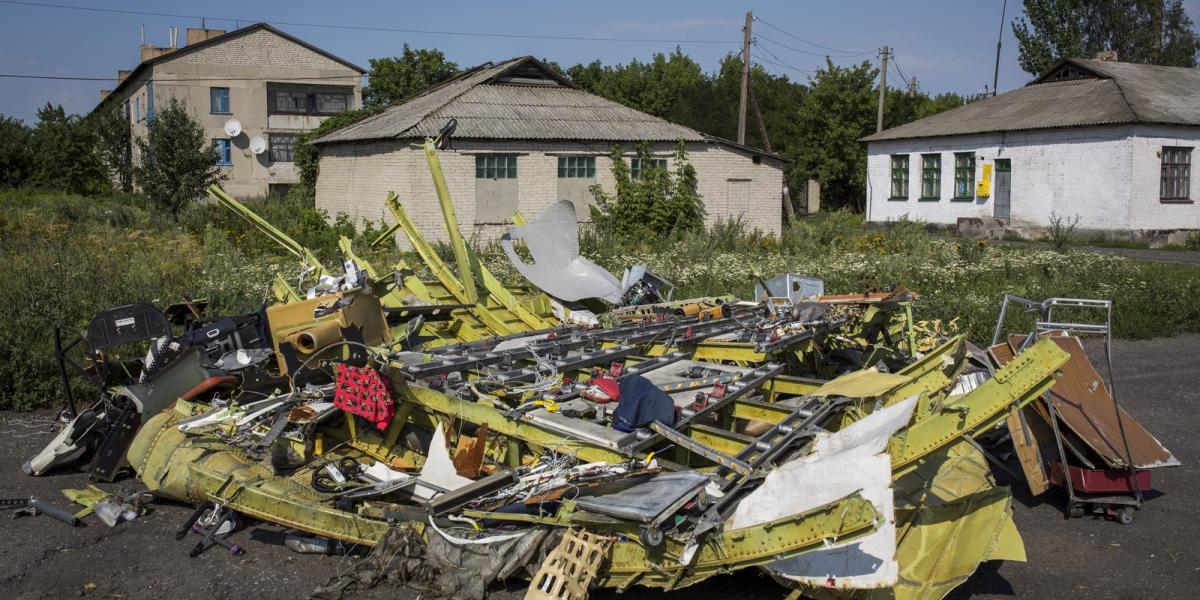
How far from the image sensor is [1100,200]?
80.5 feet

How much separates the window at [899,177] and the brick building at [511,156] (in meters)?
8.76

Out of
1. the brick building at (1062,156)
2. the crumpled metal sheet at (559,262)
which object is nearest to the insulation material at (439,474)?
the crumpled metal sheet at (559,262)

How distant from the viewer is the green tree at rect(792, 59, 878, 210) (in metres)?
39.6

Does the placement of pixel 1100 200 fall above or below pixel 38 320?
above

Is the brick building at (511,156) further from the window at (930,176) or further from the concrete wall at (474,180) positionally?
the window at (930,176)

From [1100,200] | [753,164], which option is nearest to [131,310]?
[753,164]

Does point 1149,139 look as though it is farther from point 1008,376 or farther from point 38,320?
point 38,320

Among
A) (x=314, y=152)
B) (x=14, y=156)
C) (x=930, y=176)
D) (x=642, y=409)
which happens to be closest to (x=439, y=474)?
(x=642, y=409)

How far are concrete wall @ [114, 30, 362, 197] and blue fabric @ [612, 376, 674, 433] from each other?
37734 millimetres

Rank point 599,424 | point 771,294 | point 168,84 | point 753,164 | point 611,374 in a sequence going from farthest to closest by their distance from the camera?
point 168,84
point 753,164
point 771,294
point 611,374
point 599,424

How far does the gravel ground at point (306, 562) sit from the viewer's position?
16.1ft

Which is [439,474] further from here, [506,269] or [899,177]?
[899,177]

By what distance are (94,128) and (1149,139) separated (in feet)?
133

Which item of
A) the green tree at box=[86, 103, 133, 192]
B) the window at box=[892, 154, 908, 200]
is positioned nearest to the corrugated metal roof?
the window at box=[892, 154, 908, 200]
